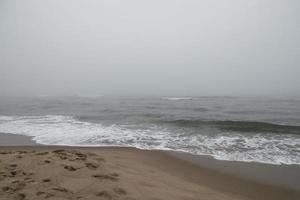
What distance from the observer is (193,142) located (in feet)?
31.9

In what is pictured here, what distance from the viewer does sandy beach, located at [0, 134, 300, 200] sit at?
3602 millimetres

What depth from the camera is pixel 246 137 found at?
10.7 metres

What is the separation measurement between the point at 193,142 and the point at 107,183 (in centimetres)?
635

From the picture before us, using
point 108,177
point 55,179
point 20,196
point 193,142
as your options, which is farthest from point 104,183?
point 193,142

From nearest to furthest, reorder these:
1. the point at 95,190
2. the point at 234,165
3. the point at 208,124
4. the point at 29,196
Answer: the point at 29,196 → the point at 95,190 → the point at 234,165 → the point at 208,124

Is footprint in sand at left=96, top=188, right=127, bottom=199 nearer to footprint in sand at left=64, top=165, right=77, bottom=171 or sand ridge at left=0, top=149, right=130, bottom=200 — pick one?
sand ridge at left=0, top=149, right=130, bottom=200

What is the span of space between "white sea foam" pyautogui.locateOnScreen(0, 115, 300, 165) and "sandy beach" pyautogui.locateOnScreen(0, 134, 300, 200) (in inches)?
82.1

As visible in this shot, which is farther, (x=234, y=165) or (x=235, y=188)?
(x=234, y=165)

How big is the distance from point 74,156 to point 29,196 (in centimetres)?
243

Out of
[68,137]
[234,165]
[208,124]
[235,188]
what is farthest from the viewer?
[208,124]

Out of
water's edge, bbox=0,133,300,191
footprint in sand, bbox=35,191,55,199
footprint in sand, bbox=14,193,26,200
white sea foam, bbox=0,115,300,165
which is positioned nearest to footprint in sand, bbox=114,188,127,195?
footprint in sand, bbox=35,191,55,199

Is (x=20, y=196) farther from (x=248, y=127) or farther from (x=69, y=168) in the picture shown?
(x=248, y=127)

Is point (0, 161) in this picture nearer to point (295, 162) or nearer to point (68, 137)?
point (68, 137)

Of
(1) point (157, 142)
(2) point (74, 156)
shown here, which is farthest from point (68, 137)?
(2) point (74, 156)
